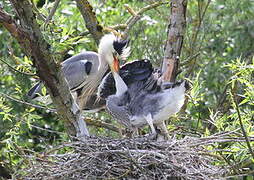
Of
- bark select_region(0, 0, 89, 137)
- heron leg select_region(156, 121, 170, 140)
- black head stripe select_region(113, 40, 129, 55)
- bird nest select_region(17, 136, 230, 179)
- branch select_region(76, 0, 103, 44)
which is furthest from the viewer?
branch select_region(76, 0, 103, 44)

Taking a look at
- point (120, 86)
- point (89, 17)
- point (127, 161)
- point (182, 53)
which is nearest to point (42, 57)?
point (127, 161)

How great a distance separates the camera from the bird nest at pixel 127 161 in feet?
15.6

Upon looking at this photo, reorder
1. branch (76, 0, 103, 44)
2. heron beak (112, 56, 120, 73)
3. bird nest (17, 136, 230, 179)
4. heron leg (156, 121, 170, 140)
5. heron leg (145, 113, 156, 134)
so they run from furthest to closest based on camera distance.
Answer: branch (76, 0, 103, 44), heron beak (112, 56, 120, 73), heron leg (156, 121, 170, 140), heron leg (145, 113, 156, 134), bird nest (17, 136, 230, 179)

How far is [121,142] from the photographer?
16.5ft

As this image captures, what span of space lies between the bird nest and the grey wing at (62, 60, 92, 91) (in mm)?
2151

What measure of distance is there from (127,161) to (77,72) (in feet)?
8.47

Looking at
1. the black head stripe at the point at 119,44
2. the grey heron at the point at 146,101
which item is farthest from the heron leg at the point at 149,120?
the black head stripe at the point at 119,44

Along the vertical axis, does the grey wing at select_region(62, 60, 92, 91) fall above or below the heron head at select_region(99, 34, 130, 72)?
below

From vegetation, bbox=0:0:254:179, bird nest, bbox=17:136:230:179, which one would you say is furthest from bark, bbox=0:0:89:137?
vegetation, bbox=0:0:254:179

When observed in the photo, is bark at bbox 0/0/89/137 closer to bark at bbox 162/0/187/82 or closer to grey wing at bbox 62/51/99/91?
bark at bbox 162/0/187/82

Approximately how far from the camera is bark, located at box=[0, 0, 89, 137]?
462 cm

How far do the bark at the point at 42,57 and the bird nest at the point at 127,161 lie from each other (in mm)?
231

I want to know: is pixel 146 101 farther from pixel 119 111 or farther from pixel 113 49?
pixel 113 49

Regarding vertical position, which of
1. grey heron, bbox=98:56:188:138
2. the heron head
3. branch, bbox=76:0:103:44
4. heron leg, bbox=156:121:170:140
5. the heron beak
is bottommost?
heron leg, bbox=156:121:170:140
